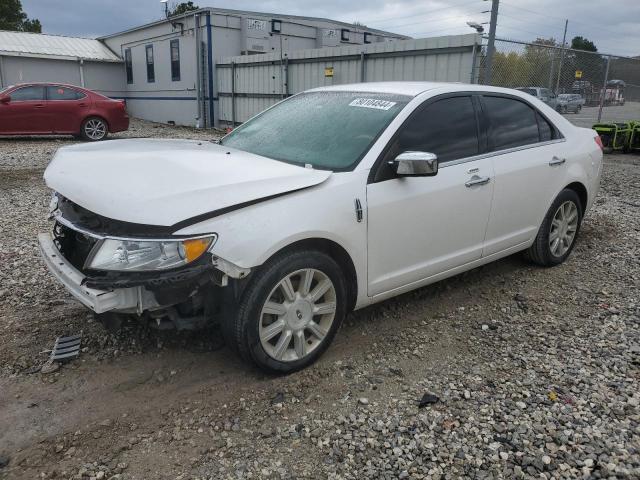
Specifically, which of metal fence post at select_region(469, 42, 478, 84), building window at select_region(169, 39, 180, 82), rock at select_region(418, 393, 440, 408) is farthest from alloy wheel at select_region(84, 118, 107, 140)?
rock at select_region(418, 393, 440, 408)

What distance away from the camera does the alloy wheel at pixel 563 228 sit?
16.1 feet

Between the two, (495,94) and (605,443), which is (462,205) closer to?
(495,94)

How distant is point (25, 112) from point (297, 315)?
13863mm

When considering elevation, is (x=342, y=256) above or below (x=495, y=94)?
below

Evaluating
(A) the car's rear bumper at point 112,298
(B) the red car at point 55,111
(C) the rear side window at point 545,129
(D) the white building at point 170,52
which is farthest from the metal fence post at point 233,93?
(A) the car's rear bumper at point 112,298

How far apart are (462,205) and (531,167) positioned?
1001mm

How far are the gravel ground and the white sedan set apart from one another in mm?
364

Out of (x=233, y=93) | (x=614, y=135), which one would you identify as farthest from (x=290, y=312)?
(x=233, y=93)

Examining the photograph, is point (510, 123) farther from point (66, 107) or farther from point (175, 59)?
point (175, 59)

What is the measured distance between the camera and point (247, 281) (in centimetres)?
280

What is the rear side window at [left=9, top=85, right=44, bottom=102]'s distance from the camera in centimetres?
1385

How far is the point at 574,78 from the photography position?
44.3 ft

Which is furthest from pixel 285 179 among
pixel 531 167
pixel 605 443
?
pixel 531 167

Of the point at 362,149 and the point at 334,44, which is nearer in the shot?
the point at 362,149
